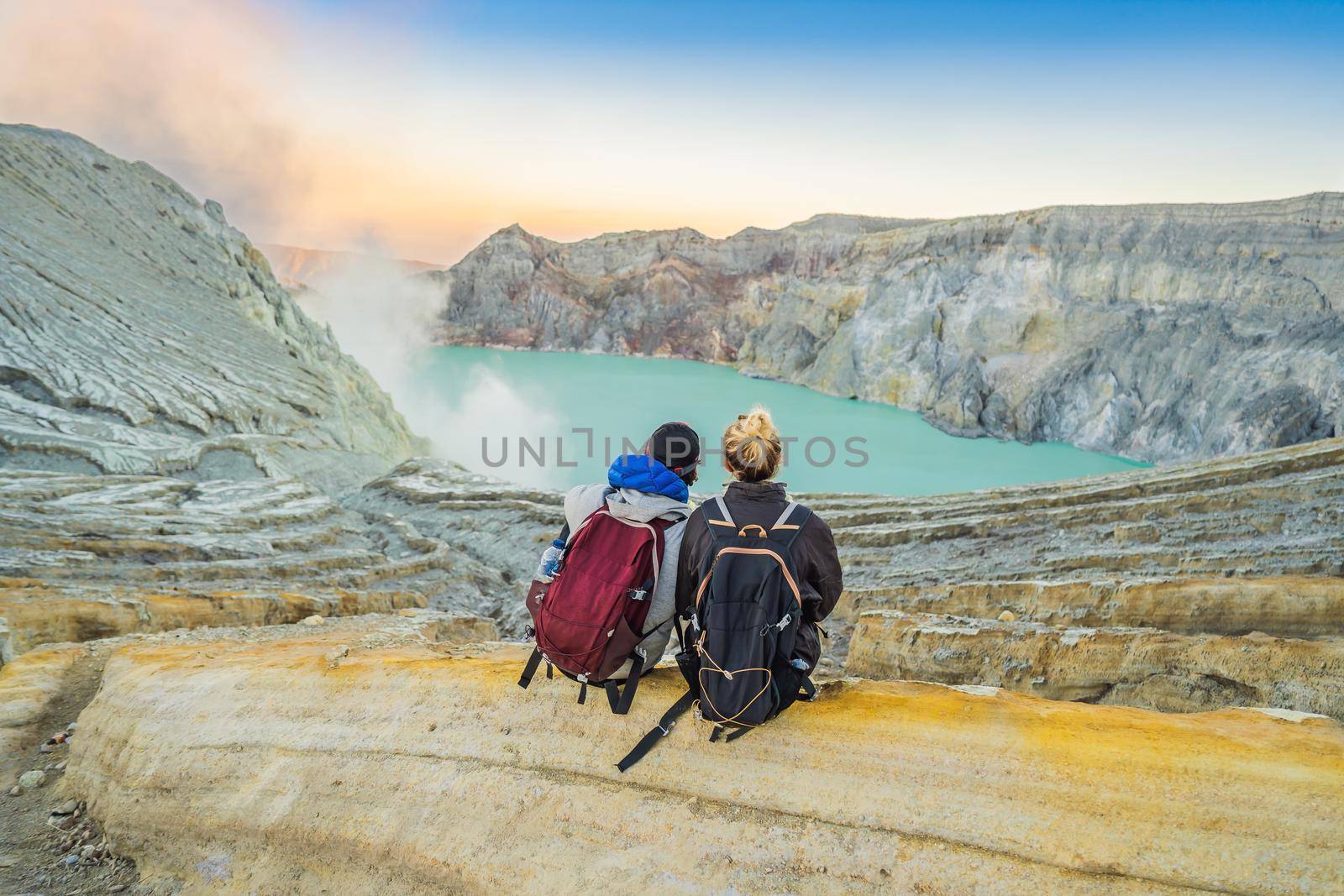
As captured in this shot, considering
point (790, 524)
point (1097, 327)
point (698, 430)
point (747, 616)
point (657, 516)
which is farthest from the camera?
point (1097, 327)

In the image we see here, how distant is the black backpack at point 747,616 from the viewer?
8.00 feet

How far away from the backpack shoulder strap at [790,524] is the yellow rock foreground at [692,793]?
2.68 ft

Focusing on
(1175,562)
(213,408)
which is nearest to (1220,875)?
(1175,562)

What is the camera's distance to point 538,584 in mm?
2842

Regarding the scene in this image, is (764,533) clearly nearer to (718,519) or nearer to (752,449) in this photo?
(718,519)

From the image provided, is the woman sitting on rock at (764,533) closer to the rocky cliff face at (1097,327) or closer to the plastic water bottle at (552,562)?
the plastic water bottle at (552,562)

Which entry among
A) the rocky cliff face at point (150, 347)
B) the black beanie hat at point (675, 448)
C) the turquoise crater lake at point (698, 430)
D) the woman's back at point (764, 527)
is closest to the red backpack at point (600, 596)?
the woman's back at point (764, 527)

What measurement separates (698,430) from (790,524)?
87.5 feet

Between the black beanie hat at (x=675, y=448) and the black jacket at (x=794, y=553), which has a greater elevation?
the black beanie hat at (x=675, y=448)

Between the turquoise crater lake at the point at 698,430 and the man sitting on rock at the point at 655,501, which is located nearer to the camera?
the man sitting on rock at the point at 655,501

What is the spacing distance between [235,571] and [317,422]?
9.36 m

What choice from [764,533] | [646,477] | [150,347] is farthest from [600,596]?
[150,347]

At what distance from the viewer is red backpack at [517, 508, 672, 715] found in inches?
101

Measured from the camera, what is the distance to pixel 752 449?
263 centimetres
